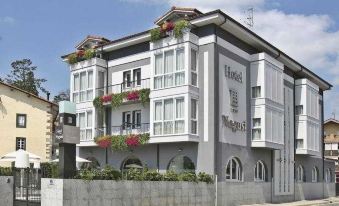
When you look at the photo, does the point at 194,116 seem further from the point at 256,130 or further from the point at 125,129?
the point at 125,129

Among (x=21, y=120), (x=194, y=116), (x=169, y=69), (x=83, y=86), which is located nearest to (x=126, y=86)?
(x=83, y=86)

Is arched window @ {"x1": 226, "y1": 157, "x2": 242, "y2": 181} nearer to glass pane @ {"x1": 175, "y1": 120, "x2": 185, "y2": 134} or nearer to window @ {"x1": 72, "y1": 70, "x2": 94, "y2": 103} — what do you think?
glass pane @ {"x1": 175, "y1": 120, "x2": 185, "y2": 134}

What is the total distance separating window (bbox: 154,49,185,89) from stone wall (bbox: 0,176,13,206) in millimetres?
11203

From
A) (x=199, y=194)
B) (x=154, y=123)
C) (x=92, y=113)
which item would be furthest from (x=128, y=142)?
(x=199, y=194)

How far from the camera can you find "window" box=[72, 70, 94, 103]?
116ft

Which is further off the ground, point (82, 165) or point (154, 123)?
point (154, 123)

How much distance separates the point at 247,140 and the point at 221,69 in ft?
17.0

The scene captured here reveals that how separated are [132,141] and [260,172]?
8850mm

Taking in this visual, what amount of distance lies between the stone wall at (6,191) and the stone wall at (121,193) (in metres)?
→ 3.40

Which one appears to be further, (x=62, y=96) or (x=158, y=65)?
(x=62, y=96)

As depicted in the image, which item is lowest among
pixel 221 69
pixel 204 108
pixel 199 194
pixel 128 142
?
pixel 199 194

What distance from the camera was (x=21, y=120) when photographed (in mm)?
43375

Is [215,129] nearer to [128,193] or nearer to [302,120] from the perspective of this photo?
[128,193]

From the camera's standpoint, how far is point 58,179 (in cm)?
1875
